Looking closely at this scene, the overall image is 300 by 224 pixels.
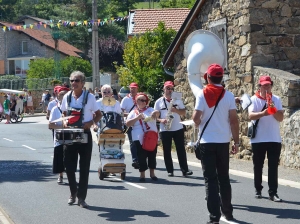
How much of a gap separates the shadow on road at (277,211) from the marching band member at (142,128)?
3.30m

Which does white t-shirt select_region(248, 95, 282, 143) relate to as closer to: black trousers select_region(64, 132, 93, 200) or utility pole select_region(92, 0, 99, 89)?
black trousers select_region(64, 132, 93, 200)

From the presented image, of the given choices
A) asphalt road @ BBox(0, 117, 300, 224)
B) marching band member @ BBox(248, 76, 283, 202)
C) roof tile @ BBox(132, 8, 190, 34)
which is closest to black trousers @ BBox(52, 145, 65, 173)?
asphalt road @ BBox(0, 117, 300, 224)

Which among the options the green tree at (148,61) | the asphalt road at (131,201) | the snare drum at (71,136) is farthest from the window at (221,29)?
the snare drum at (71,136)

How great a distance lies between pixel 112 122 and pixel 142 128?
70 cm

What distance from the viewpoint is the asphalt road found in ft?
29.6

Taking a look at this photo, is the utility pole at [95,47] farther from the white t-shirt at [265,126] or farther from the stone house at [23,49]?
the stone house at [23,49]

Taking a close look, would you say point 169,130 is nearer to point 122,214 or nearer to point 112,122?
point 112,122

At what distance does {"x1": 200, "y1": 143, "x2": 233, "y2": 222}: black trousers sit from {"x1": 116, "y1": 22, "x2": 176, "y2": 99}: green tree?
59.3 feet

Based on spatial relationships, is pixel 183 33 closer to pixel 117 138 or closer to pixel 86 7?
pixel 117 138

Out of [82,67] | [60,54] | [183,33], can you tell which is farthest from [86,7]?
[183,33]

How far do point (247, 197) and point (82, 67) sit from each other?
53.0 meters

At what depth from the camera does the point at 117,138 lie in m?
12.5

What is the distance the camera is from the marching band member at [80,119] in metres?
9.69

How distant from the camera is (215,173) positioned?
323 inches
